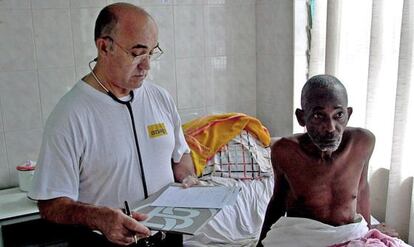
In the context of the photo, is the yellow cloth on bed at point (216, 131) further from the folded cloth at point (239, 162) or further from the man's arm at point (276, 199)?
the man's arm at point (276, 199)

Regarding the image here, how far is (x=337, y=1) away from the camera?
231 centimetres

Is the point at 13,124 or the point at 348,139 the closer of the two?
the point at 348,139

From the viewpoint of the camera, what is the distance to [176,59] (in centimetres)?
293

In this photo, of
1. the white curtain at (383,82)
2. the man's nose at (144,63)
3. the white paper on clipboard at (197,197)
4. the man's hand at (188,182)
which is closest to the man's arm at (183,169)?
the man's hand at (188,182)

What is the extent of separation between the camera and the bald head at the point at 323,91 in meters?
1.15

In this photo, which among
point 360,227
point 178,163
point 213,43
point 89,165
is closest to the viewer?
point 360,227

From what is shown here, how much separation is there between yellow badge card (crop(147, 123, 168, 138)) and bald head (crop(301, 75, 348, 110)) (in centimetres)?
57

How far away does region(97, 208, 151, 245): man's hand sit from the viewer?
1.12m

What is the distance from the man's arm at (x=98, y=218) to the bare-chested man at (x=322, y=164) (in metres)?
0.43

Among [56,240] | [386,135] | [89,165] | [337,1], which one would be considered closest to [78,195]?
[89,165]

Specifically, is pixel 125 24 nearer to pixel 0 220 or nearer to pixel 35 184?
pixel 35 184

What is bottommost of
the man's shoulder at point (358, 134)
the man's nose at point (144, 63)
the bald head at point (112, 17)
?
the man's shoulder at point (358, 134)

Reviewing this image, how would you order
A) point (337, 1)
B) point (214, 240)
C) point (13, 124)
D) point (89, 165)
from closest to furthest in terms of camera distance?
point (89, 165), point (214, 240), point (337, 1), point (13, 124)

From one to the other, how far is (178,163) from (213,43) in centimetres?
154
